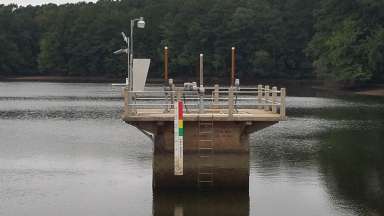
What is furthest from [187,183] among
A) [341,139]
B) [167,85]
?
[341,139]

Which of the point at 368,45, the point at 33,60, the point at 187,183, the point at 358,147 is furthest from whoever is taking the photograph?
the point at 33,60

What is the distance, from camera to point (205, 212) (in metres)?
22.7

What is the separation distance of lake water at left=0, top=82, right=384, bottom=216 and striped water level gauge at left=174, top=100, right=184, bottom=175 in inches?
45.2

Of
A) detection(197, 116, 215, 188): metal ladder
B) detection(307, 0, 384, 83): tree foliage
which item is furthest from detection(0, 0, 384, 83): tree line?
detection(197, 116, 215, 188): metal ladder

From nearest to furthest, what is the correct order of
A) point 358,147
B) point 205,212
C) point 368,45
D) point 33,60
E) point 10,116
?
point 205,212
point 358,147
point 10,116
point 368,45
point 33,60

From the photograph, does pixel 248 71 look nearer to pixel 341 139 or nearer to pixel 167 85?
pixel 341 139

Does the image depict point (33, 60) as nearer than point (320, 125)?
No

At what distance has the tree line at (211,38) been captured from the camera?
99438mm

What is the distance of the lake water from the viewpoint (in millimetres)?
23453

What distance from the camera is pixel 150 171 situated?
2998 cm

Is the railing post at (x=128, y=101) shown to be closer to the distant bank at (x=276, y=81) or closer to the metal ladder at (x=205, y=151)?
the metal ladder at (x=205, y=151)

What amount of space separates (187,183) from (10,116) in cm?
3579

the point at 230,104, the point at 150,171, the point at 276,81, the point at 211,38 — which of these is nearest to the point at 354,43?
the point at 276,81

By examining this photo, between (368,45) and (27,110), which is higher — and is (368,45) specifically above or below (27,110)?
above
